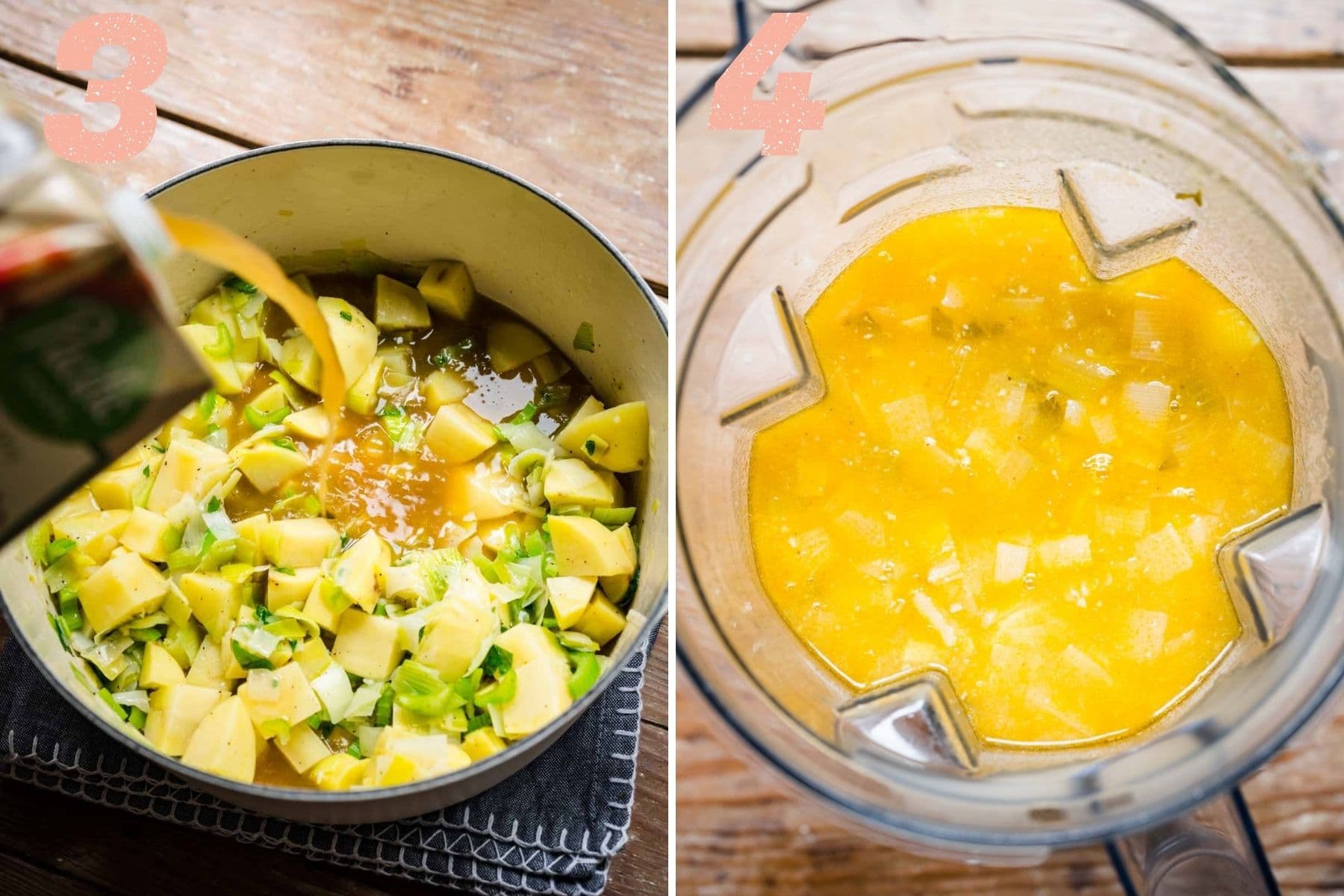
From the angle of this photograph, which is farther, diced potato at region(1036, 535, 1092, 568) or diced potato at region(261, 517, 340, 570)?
diced potato at region(261, 517, 340, 570)

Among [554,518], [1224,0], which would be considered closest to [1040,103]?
[1224,0]

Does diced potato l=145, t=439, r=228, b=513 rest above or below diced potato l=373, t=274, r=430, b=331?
below

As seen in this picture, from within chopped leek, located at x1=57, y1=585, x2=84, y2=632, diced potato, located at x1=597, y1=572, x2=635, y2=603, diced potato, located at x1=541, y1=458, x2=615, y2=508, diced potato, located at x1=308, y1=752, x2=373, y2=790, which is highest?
diced potato, located at x1=541, y1=458, x2=615, y2=508

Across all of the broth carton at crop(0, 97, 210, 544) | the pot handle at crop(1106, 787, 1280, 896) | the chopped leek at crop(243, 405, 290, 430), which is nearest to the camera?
the broth carton at crop(0, 97, 210, 544)

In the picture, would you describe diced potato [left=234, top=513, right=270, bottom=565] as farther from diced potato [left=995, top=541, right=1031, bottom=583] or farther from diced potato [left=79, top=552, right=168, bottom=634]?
diced potato [left=995, top=541, right=1031, bottom=583]

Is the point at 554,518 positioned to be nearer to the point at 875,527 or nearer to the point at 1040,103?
Result: the point at 875,527

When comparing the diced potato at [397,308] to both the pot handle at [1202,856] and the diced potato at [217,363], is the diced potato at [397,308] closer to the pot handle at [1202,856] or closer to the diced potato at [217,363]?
the diced potato at [217,363]

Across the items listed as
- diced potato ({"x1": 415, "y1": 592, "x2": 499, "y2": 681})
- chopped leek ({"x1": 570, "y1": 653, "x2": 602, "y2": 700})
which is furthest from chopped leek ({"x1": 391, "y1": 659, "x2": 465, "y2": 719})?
chopped leek ({"x1": 570, "y1": 653, "x2": 602, "y2": 700})
